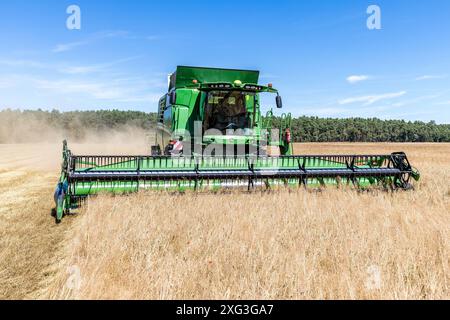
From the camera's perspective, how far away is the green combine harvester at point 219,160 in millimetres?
6683

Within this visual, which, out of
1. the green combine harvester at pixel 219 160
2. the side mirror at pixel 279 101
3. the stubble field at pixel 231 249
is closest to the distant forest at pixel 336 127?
the green combine harvester at pixel 219 160

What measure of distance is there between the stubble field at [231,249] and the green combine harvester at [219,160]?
433mm

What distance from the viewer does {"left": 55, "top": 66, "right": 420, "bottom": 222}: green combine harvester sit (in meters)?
6.68

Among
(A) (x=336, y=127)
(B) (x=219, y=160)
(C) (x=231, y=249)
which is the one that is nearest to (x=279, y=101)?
(B) (x=219, y=160)

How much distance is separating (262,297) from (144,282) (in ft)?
2.93

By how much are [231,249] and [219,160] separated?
3.96 meters

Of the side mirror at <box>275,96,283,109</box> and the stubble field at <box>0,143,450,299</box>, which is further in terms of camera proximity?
the side mirror at <box>275,96,283,109</box>

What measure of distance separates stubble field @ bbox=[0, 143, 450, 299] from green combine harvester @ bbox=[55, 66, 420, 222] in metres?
0.43

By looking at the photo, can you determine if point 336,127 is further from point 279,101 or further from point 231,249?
point 231,249

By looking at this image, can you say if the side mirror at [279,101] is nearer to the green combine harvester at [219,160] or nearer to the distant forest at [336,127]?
the green combine harvester at [219,160]

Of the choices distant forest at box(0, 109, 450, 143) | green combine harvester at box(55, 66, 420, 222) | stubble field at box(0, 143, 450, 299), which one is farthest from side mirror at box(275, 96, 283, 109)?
distant forest at box(0, 109, 450, 143)

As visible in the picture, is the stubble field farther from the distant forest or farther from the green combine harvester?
the distant forest

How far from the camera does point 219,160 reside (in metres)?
7.58
